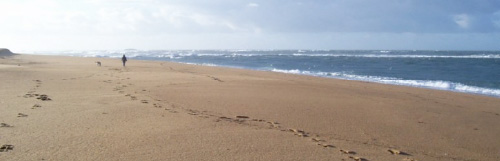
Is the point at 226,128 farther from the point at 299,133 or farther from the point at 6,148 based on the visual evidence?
the point at 6,148

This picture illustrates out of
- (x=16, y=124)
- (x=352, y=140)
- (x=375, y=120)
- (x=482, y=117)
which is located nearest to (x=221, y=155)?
(x=352, y=140)

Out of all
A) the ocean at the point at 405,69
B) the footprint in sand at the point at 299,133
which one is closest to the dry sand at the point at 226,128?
the footprint in sand at the point at 299,133

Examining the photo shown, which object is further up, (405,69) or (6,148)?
(6,148)

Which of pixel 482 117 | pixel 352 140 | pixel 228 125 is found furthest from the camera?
pixel 482 117

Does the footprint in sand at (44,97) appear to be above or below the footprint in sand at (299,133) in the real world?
above

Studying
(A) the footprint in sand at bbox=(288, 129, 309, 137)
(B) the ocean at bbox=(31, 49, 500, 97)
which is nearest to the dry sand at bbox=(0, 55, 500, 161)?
(A) the footprint in sand at bbox=(288, 129, 309, 137)

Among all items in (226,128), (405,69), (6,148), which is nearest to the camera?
(6,148)

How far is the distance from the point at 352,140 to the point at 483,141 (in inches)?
102

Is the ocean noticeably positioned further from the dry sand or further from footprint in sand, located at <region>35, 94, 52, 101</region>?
footprint in sand, located at <region>35, 94, 52, 101</region>

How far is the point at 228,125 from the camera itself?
6148 mm

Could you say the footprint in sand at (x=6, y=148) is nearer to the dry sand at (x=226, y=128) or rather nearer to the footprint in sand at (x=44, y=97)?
the dry sand at (x=226, y=128)

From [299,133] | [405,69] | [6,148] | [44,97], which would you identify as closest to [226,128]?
[299,133]

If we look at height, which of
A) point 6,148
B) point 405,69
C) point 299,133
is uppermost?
point 6,148

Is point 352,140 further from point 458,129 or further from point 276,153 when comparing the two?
point 458,129
